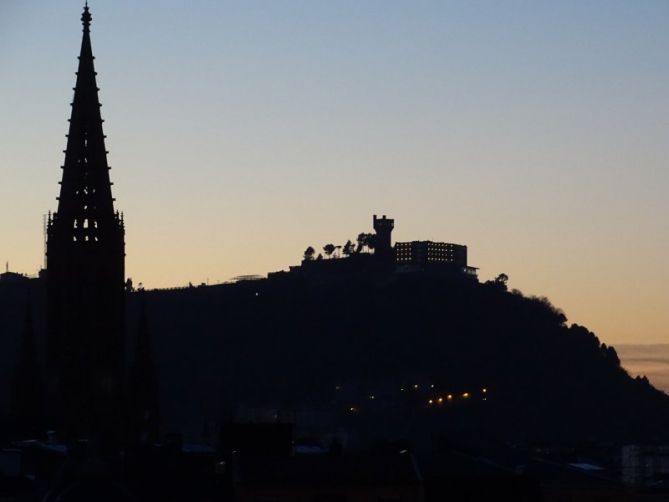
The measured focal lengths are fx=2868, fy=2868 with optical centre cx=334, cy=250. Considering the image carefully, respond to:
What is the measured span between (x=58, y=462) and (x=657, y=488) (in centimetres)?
2270

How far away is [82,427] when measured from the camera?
462 feet

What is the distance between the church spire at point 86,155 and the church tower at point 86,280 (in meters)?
0.05

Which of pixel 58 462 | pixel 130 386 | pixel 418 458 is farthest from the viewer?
pixel 130 386

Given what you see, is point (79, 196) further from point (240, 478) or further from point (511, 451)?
point (240, 478)

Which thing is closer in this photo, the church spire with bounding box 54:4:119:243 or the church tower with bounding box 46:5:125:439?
the church tower with bounding box 46:5:125:439

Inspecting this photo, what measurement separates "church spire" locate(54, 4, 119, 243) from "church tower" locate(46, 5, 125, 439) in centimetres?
5

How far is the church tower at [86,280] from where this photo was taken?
148 metres

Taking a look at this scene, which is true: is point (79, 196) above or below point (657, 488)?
above

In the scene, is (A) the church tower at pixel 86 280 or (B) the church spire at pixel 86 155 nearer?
(A) the church tower at pixel 86 280

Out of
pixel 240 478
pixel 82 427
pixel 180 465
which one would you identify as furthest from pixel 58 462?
pixel 82 427

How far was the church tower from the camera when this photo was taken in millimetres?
148250

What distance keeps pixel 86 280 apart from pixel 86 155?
8832 mm

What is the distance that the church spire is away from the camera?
15525 centimetres

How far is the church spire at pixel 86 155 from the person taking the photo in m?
155
